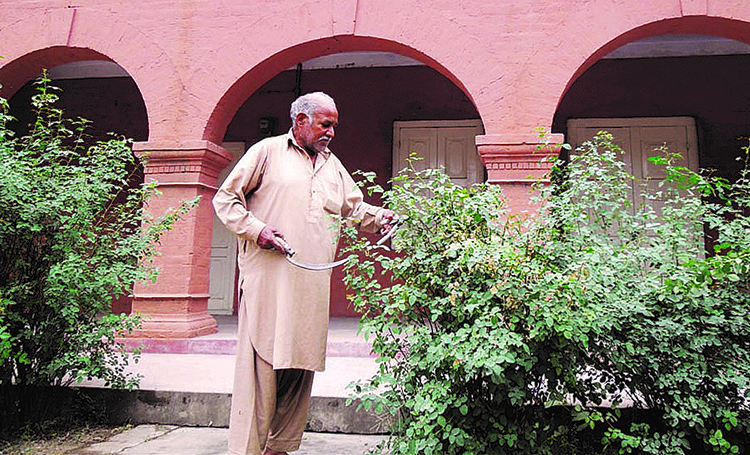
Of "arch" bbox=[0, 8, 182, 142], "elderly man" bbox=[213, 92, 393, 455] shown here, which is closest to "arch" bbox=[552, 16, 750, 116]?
"elderly man" bbox=[213, 92, 393, 455]

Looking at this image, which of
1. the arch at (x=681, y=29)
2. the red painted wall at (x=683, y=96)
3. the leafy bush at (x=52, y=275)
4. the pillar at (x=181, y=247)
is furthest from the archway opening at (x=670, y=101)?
the leafy bush at (x=52, y=275)

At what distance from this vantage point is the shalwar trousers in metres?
2.51

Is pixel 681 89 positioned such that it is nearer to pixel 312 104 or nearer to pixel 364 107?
pixel 364 107

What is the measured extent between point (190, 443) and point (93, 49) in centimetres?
484

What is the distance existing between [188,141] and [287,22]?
1588 millimetres

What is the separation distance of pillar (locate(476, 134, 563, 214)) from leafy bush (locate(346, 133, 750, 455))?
2415 millimetres

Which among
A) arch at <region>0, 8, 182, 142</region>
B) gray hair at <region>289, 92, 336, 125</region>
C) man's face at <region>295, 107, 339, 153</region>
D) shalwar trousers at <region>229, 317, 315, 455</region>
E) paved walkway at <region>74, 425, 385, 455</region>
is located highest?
arch at <region>0, 8, 182, 142</region>

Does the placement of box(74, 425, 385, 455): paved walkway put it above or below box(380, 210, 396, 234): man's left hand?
below

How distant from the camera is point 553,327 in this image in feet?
7.53

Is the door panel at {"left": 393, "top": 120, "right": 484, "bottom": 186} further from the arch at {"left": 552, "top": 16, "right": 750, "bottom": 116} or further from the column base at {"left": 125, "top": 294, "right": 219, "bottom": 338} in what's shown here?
the column base at {"left": 125, "top": 294, "right": 219, "bottom": 338}

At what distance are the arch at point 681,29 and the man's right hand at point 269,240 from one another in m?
3.74

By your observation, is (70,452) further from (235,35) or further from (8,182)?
(235,35)

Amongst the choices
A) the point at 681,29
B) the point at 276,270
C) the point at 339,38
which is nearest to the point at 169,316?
the point at 339,38

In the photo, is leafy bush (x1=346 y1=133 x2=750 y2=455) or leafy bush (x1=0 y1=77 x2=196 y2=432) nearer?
leafy bush (x1=346 y1=133 x2=750 y2=455)
